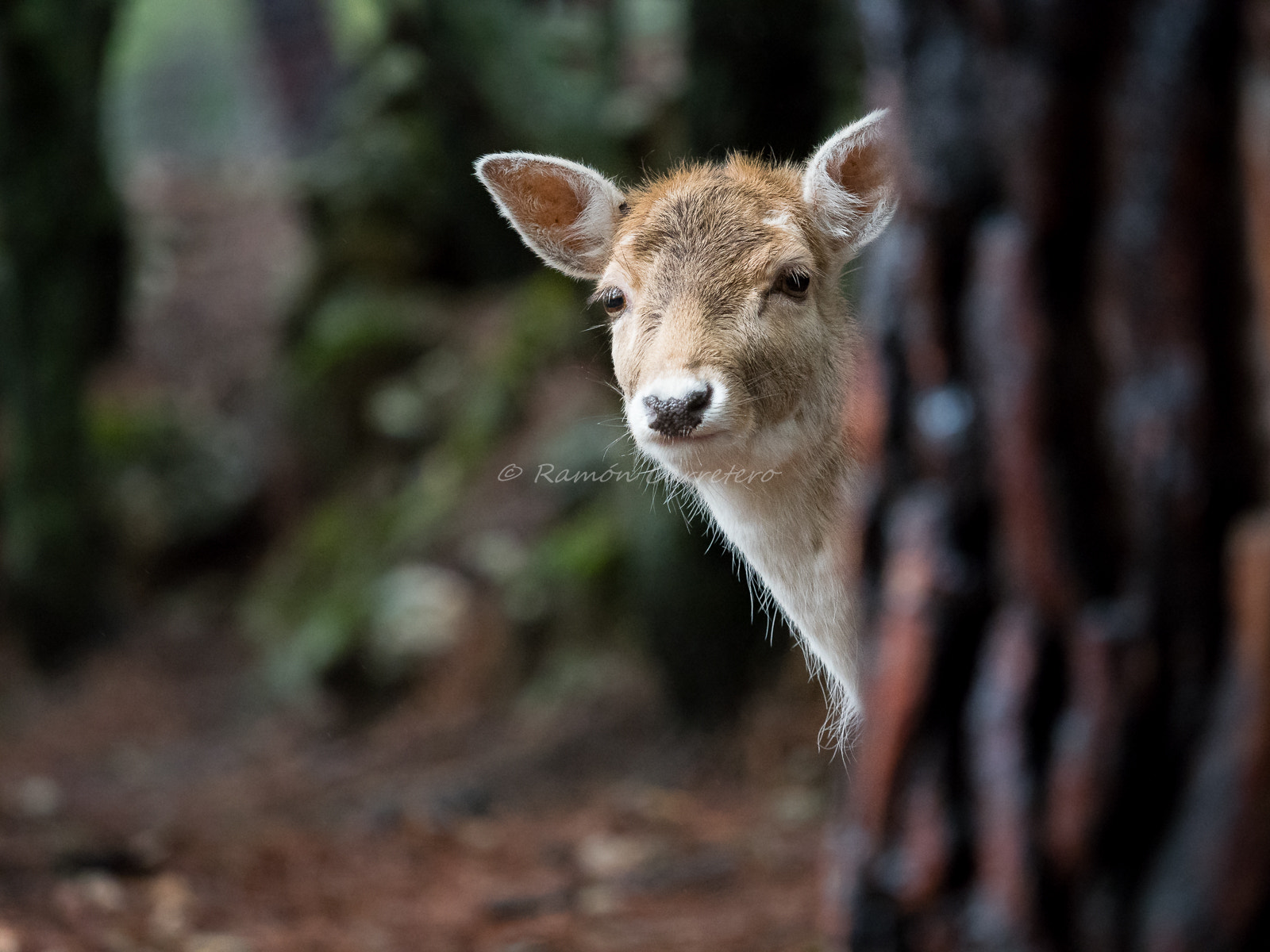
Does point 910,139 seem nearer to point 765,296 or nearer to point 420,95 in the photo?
point 765,296

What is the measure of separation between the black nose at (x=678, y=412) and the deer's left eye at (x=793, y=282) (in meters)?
0.60

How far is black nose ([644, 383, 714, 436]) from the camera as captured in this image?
3363mm

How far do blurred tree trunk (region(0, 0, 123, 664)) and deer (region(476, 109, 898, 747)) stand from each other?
25.5 ft

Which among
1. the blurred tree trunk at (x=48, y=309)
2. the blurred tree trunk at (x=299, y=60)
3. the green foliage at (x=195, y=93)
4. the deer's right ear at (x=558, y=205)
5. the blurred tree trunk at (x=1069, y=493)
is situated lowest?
the blurred tree trunk at (x=1069, y=493)

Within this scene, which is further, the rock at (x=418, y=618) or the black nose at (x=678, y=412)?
the rock at (x=418, y=618)

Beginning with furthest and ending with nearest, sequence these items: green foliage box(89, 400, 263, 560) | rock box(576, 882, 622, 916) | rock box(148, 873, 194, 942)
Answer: green foliage box(89, 400, 263, 560), rock box(576, 882, 622, 916), rock box(148, 873, 194, 942)

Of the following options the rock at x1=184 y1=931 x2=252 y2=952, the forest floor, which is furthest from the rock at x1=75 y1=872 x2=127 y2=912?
the rock at x1=184 y1=931 x2=252 y2=952

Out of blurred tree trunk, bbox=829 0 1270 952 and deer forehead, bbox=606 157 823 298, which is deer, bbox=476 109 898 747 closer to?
deer forehead, bbox=606 157 823 298

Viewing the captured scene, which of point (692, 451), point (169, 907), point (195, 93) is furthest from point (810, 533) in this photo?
point (195, 93)

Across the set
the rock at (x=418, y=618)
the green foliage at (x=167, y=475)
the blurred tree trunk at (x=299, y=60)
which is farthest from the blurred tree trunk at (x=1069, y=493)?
the blurred tree trunk at (x=299, y=60)

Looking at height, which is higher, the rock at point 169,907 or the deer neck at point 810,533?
the rock at point 169,907

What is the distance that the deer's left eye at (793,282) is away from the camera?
150 inches

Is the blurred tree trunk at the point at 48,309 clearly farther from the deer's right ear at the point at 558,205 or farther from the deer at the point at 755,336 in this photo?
the deer at the point at 755,336

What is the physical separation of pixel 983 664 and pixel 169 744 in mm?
9511
